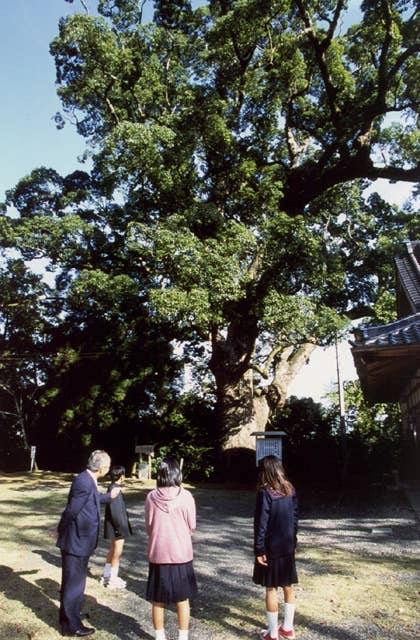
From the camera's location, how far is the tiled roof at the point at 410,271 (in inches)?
515

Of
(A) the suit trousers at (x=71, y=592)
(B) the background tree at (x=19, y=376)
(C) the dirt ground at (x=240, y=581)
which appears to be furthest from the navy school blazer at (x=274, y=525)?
(B) the background tree at (x=19, y=376)

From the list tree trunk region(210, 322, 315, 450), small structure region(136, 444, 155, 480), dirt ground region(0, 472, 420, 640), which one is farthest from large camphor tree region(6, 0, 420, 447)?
dirt ground region(0, 472, 420, 640)

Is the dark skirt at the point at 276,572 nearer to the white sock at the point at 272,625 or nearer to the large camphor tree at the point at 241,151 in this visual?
the white sock at the point at 272,625

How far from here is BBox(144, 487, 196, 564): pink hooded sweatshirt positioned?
3877 mm

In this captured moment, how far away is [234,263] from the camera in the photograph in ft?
42.0

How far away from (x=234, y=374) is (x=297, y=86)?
9.75 meters

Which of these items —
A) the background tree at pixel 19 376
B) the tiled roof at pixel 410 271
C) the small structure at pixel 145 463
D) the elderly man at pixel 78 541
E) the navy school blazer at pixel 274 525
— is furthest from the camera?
the background tree at pixel 19 376

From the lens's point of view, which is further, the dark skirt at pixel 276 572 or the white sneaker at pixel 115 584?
the white sneaker at pixel 115 584

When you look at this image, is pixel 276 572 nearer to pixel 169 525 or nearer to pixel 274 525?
pixel 274 525

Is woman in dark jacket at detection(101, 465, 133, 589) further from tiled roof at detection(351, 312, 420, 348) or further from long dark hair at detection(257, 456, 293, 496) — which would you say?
tiled roof at detection(351, 312, 420, 348)

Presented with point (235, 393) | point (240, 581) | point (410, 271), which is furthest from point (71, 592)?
point (410, 271)

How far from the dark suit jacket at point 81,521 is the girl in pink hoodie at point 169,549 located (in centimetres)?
66

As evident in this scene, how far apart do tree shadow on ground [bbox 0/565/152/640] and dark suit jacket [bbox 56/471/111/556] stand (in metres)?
0.72

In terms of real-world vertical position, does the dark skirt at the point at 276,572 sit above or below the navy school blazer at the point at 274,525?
below
